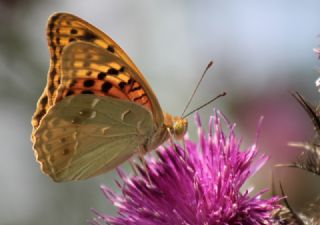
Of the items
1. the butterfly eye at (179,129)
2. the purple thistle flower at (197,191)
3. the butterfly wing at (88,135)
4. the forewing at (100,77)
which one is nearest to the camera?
the purple thistle flower at (197,191)

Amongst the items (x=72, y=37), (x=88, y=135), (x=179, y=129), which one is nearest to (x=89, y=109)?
(x=88, y=135)

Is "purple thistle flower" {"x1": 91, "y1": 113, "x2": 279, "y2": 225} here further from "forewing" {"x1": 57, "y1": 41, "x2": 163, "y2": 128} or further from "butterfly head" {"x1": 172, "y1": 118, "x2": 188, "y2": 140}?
"forewing" {"x1": 57, "y1": 41, "x2": 163, "y2": 128}

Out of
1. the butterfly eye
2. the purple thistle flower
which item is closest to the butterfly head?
the butterfly eye

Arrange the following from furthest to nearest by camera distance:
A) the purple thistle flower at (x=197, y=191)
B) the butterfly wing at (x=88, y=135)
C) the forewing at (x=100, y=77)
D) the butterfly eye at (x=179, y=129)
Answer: the butterfly eye at (x=179, y=129), the butterfly wing at (x=88, y=135), the forewing at (x=100, y=77), the purple thistle flower at (x=197, y=191)

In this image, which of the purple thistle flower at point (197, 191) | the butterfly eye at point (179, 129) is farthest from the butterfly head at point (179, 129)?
the purple thistle flower at point (197, 191)

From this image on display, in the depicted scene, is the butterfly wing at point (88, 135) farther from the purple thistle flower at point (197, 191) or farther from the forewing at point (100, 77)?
the purple thistle flower at point (197, 191)
